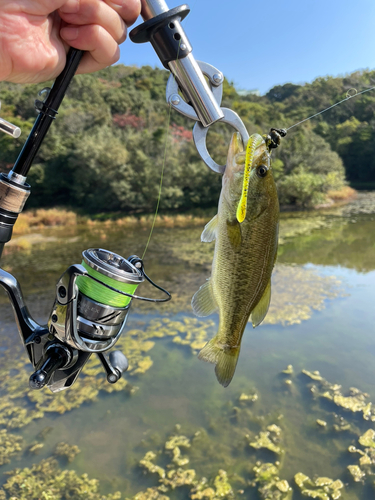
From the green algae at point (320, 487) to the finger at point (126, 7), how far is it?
3.36 m

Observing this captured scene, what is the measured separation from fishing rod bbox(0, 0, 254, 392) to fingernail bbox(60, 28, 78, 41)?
38 mm

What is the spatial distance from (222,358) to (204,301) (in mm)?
200

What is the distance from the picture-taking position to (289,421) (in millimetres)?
3625

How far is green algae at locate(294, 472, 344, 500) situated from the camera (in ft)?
9.45

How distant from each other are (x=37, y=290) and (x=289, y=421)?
18.2 feet

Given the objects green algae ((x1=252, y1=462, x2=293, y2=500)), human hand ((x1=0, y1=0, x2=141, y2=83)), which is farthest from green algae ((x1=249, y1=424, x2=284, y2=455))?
human hand ((x1=0, y1=0, x2=141, y2=83))

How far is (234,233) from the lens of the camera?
119cm

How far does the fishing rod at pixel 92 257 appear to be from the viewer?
1.12 meters

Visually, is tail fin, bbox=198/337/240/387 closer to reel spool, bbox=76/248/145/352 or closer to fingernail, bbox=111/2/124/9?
reel spool, bbox=76/248/145/352

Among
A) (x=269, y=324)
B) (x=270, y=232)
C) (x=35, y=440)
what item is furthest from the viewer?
(x=269, y=324)

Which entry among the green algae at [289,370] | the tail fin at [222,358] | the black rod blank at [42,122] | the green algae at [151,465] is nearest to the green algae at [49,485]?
the green algae at [151,465]

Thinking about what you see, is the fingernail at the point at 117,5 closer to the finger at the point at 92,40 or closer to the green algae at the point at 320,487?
the finger at the point at 92,40

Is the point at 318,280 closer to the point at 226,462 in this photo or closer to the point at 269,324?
the point at 269,324

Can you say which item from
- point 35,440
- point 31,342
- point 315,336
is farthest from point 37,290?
point 31,342
